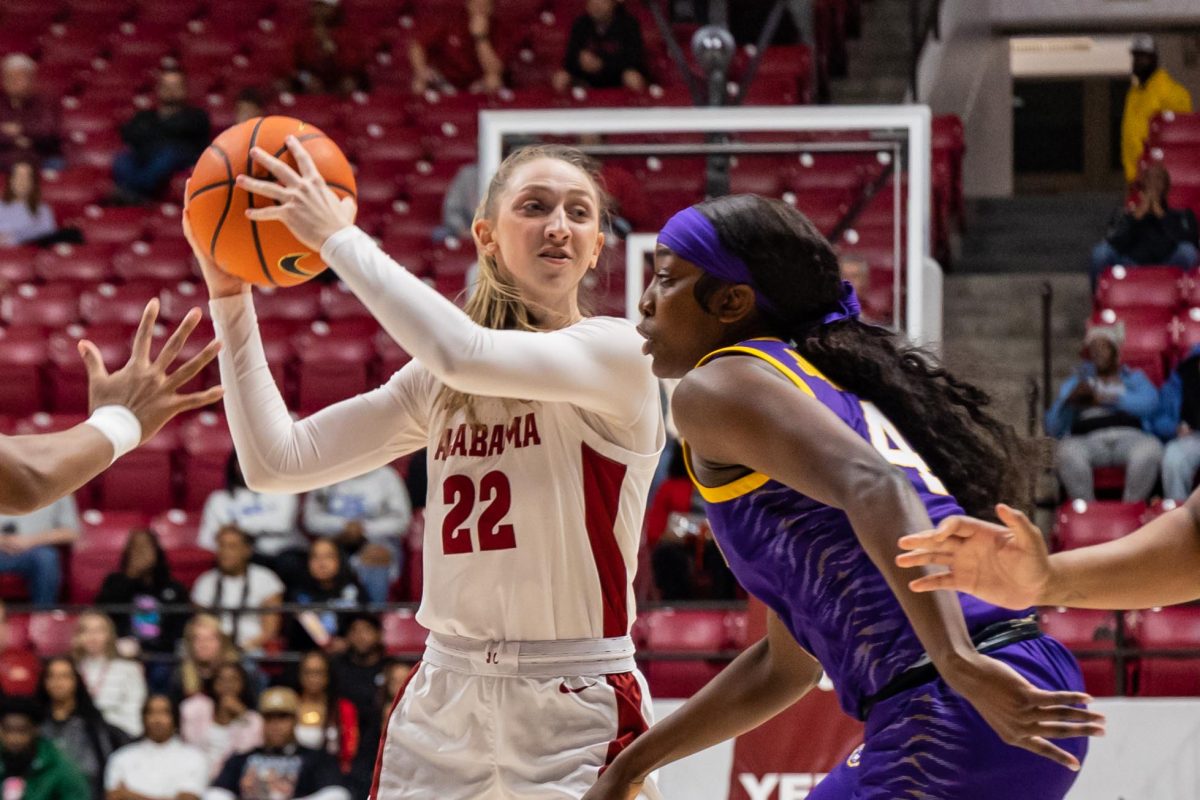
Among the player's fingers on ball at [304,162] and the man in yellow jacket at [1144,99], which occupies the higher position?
the man in yellow jacket at [1144,99]

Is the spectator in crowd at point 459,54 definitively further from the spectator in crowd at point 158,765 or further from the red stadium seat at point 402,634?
the spectator in crowd at point 158,765

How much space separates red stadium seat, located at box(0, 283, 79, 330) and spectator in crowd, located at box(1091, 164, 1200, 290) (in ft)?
20.5

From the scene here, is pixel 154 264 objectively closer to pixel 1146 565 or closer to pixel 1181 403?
pixel 1181 403

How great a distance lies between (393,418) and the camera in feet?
11.7

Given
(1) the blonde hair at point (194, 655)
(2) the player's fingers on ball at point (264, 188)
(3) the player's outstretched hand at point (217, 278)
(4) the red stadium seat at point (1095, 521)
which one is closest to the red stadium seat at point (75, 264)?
(1) the blonde hair at point (194, 655)

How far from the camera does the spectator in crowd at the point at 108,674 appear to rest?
7945mm

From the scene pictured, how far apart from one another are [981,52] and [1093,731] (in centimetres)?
1288

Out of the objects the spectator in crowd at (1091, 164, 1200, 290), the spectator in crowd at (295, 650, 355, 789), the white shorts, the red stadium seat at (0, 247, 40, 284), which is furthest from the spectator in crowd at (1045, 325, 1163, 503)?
the red stadium seat at (0, 247, 40, 284)

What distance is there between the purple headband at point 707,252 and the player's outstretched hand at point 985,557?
58 cm

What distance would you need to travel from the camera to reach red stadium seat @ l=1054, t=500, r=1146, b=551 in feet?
27.0

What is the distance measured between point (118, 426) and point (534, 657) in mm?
882

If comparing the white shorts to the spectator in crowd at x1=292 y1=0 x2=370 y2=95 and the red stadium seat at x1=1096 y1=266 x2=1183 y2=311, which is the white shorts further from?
the spectator in crowd at x1=292 y1=0 x2=370 y2=95

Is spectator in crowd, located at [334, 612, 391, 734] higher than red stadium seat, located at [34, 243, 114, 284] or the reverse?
the reverse

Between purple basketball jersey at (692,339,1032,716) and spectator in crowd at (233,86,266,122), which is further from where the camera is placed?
spectator in crowd at (233,86,266,122)
